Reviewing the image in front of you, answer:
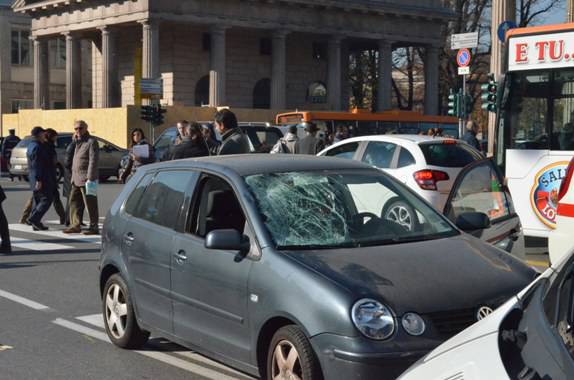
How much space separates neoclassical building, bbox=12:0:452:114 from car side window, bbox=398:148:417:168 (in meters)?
39.3

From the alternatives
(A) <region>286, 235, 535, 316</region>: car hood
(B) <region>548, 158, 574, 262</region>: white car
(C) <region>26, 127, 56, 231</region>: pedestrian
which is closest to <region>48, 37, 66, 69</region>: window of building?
(C) <region>26, 127, 56, 231</region>: pedestrian

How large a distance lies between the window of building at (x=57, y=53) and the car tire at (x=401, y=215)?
6985 centimetres

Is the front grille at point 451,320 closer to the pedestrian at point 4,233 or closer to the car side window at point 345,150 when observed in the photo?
the pedestrian at point 4,233

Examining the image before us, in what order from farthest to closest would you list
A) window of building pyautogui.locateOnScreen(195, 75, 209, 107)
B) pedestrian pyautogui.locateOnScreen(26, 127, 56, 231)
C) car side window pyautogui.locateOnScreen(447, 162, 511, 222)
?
window of building pyautogui.locateOnScreen(195, 75, 209, 107) → pedestrian pyautogui.locateOnScreen(26, 127, 56, 231) → car side window pyautogui.locateOnScreen(447, 162, 511, 222)

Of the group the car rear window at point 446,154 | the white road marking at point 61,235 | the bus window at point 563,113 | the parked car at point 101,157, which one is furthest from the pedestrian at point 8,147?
the bus window at point 563,113

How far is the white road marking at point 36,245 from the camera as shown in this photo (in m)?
14.0

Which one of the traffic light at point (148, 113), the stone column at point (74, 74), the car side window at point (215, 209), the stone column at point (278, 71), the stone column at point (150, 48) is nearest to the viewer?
the car side window at point (215, 209)

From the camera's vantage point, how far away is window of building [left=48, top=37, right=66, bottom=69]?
2881 inches

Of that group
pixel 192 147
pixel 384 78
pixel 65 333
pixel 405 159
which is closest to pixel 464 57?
pixel 405 159

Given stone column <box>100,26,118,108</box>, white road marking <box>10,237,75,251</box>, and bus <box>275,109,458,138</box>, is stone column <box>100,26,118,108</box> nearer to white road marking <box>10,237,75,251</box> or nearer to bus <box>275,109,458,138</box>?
bus <box>275,109,458,138</box>

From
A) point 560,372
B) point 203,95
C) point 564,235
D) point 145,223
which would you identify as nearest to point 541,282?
point 560,372

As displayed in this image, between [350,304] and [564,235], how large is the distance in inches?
170

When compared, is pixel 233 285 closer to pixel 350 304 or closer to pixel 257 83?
pixel 350 304

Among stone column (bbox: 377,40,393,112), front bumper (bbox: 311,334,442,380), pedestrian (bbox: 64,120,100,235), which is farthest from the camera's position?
stone column (bbox: 377,40,393,112)
